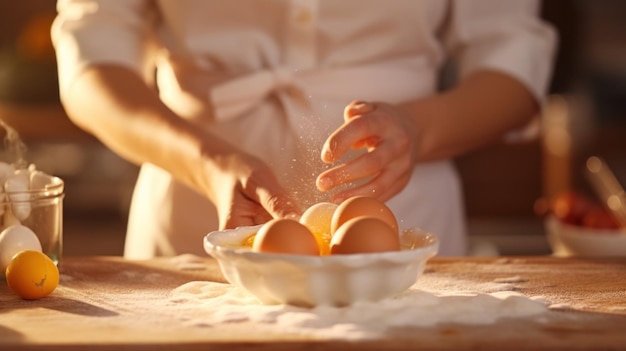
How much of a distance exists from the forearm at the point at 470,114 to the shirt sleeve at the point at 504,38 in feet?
0.07

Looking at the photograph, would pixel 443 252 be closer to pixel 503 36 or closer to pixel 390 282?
pixel 503 36

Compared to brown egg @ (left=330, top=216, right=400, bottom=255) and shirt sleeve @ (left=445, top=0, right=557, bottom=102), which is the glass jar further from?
shirt sleeve @ (left=445, top=0, right=557, bottom=102)

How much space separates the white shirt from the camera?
4.62 ft

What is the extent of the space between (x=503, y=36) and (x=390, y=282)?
0.69 metres

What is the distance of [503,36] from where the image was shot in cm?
148

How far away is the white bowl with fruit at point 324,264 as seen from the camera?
2.82ft

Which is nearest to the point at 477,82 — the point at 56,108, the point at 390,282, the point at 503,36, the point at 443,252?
the point at 503,36

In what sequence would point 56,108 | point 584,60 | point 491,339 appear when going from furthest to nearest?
point 584,60
point 56,108
point 491,339

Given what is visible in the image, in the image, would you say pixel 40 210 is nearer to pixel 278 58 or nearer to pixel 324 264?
pixel 324 264

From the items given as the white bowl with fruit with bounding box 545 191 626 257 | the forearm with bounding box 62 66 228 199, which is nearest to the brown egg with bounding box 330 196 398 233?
the forearm with bounding box 62 66 228 199

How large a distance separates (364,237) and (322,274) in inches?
1.9

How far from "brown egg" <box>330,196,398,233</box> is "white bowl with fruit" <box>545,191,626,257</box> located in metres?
0.57

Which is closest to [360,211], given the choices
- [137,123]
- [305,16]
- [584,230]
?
[137,123]

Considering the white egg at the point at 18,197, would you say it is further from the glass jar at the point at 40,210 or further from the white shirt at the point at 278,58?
the white shirt at the point at 278,58
